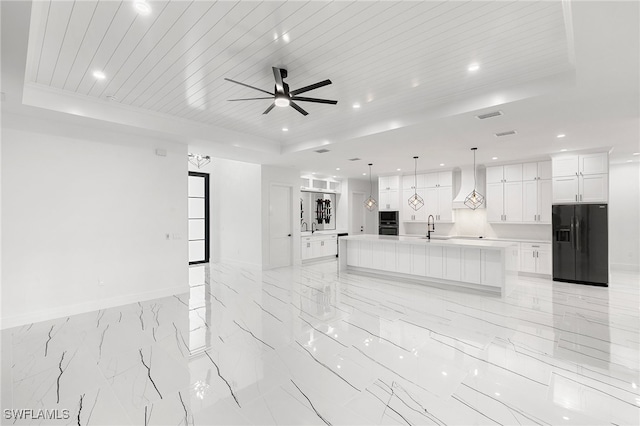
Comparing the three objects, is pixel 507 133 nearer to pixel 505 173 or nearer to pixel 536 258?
pixel 505 173

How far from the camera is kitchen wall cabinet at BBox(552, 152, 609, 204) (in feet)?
19.2

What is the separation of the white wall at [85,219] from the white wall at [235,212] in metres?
2.33

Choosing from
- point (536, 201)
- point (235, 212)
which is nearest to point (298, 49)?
point (235, 212)

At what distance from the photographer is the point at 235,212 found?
8.23m

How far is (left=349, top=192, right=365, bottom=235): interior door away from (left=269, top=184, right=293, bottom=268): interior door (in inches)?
120

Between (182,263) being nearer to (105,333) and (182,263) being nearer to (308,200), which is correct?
(105,333)

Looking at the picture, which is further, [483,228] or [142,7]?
[483,228]

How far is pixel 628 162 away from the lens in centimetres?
723

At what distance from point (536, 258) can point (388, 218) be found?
386cm

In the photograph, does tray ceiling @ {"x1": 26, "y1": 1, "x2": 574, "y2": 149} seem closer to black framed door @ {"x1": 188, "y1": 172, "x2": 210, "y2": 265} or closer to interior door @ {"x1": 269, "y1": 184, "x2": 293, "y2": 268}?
interior door @ {"x1": 269, "y1": 184, "x2": 293, "y2": 268}

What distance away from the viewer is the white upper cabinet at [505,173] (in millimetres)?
7020

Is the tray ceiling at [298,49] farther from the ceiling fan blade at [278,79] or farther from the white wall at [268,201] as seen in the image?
the white wall at [268,201]

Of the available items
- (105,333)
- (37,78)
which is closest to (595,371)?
(105,333)

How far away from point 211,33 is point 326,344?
3170 mm
